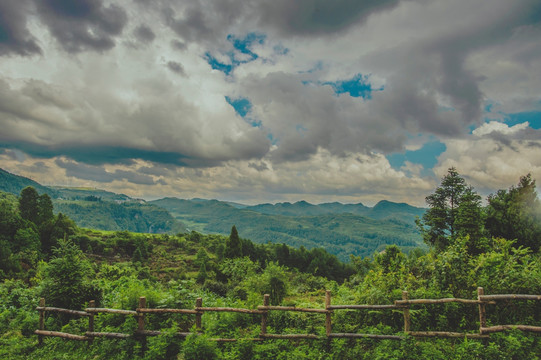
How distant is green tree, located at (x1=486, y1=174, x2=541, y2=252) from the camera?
674 inches

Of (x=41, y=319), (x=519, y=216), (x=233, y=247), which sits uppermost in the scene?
(x=519, y=216)

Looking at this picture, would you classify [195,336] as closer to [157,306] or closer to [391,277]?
[157,306]

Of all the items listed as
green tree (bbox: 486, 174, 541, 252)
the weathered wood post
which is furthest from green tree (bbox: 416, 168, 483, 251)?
the weathered wood post

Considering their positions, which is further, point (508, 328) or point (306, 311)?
point (306, 311)

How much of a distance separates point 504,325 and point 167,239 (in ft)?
269

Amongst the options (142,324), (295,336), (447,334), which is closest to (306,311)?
(295,336)

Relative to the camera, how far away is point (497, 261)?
864 centimetres

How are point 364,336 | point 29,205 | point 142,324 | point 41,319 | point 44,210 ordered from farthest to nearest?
1. point 44,210
2. point 29,205
3. point 41,319
4. point 142,324
5. point 364,336

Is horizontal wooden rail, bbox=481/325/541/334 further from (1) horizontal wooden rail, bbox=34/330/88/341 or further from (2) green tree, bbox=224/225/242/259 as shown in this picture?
(2) green tree, bbox=224/225/242/259

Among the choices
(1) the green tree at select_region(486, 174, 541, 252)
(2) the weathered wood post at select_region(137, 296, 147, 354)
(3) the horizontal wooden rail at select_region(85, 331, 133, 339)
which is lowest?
(3) the horizontal wooden rail at select_region(85, 331, 133, 339)

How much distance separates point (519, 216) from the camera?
700 inches

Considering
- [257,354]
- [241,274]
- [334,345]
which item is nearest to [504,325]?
[334,345]

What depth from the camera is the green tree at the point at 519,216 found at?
56.2ft

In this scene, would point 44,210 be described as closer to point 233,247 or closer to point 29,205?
point 29,205
